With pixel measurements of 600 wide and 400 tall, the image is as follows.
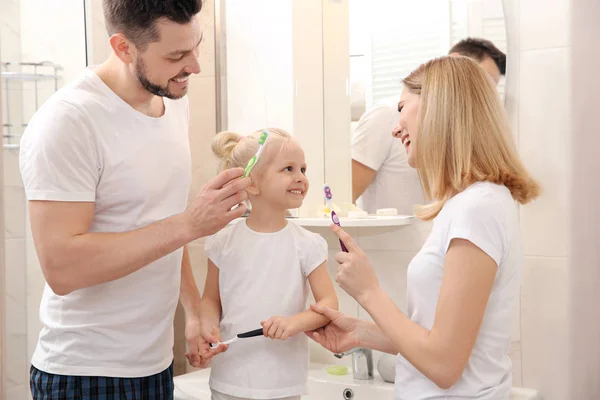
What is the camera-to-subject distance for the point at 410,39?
6.15 ft

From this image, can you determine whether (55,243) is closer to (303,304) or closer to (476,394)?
(303,304)

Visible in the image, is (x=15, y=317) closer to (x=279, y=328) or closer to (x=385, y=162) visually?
(x=279, y=328)

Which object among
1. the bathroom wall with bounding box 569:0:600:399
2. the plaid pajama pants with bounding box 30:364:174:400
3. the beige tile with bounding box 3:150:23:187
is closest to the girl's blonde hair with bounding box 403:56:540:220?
the bathroom wall with bounding box 569:0:600:399

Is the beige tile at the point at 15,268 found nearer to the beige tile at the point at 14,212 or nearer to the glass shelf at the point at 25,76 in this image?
the beige tile at the point at 14,212

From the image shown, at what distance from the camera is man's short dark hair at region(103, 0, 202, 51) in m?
1.26

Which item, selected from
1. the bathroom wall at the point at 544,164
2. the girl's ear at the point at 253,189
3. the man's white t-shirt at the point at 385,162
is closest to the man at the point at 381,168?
the man's white t-shirt at the point at 385,162

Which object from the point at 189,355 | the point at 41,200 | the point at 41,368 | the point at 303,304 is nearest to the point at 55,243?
the point at 41,200

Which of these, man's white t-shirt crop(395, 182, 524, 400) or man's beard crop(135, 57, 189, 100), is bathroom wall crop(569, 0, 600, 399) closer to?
man's white t-shirt crop(395, 182, 524, 400)

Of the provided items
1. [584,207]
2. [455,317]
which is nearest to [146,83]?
[455,317]

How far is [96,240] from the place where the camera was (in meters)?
1.22

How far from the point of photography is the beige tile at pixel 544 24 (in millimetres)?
1612

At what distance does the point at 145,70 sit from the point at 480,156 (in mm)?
661

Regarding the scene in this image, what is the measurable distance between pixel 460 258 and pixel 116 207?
666 millimetres

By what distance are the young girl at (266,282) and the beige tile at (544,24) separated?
2.13 ft
